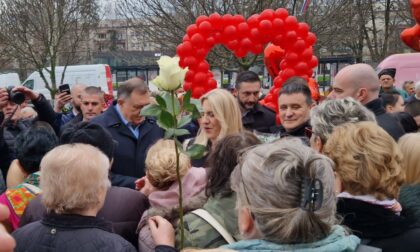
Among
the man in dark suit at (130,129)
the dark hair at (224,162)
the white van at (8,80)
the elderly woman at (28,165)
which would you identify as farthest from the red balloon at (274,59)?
the white van at (8,80)

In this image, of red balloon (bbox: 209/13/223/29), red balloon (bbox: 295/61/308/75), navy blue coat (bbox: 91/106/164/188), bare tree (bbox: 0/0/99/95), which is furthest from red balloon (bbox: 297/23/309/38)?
bare tree (bbox: 0/0/99/95)

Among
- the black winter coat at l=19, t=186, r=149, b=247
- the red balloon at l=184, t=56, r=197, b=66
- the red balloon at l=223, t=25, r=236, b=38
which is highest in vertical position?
the red balloon at l=223, t=25, r=236, b=38

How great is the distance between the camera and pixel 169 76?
1874mm

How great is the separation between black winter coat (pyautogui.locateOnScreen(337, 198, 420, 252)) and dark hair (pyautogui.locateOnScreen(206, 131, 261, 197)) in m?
0.56

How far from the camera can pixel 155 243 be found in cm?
219

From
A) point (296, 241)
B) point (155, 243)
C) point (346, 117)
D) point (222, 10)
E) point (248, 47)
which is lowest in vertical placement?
point (155, 243)

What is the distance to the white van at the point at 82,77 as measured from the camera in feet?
71.2

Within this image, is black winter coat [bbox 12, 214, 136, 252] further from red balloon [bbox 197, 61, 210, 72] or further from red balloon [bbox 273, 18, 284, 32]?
red balloon [bbox 273, 18, 284, 32]

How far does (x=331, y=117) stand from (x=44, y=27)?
73.2ft

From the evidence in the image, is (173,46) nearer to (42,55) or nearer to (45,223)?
(42,55)

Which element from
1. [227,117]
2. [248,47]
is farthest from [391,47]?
[227,117]

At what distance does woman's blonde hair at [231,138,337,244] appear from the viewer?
1560 millimetres

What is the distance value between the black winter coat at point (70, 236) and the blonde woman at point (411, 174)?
53.0 inches

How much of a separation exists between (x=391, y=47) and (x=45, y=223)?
101 feet
